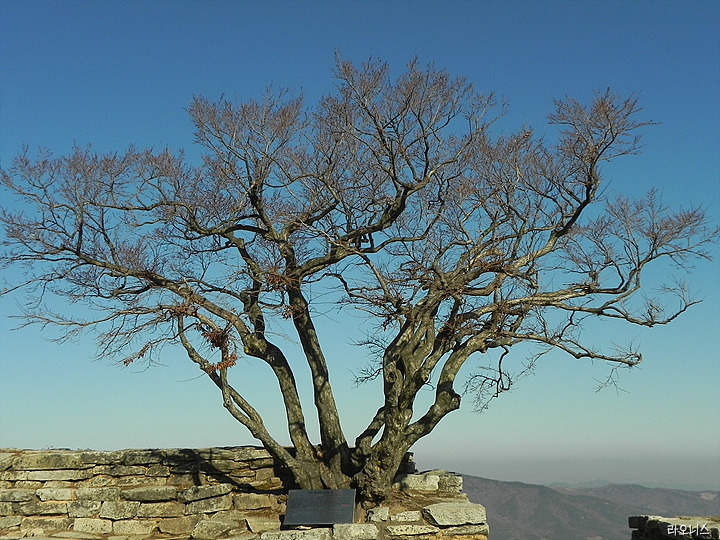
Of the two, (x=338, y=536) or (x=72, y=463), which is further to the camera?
(x=72, y=463)

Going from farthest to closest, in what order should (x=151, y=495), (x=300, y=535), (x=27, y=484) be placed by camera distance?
(x=27, y=484) → (x=151, y=495) → (x=300, y=535)

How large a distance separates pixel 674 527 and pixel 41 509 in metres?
9.56

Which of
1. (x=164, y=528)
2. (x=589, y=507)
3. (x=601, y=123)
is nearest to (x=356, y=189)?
(x=601, y=123)

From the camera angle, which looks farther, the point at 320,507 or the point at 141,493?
the point at 141,493

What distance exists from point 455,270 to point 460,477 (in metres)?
3.46

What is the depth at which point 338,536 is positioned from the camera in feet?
28.2

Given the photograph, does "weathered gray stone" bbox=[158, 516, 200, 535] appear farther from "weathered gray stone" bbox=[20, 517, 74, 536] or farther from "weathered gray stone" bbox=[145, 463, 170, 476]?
"weathered gray stone" bbox=[20, 517, 74, 536]

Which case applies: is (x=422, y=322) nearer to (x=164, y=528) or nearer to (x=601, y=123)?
(x=601, y=123)

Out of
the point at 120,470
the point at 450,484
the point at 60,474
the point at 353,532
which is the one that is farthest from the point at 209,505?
the point at 450,484

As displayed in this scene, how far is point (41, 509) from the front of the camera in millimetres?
10086

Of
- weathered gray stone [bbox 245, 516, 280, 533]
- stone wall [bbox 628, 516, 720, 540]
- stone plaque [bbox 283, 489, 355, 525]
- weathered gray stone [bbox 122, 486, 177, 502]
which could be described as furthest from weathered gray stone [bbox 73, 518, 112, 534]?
stone wall [bbox 628, 516, 720, 540]

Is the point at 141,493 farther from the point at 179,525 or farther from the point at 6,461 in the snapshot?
the point at 6,461

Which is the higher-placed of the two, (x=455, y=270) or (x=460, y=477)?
(x=455, y=270)

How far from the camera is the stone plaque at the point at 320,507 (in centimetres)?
884
